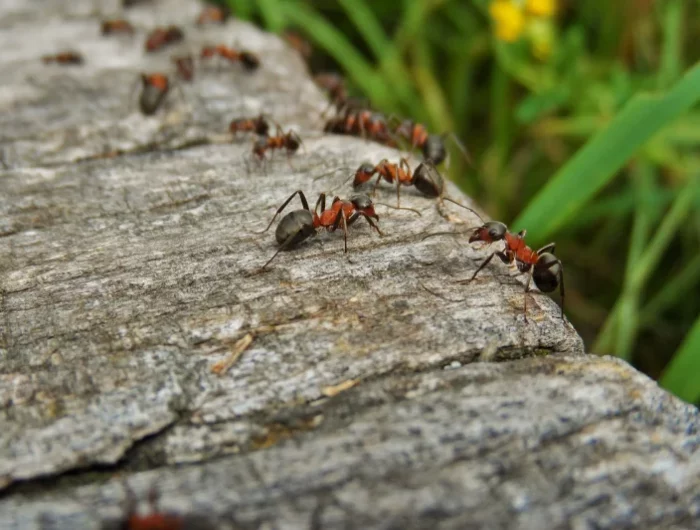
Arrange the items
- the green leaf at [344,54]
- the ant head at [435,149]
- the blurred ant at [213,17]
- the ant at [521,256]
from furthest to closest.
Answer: the green leaf at [344,54], the blurred ant at [213,17], the ant head at [435,149], the ant at [521,256]

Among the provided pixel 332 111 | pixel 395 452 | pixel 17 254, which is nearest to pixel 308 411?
pixel 395 452

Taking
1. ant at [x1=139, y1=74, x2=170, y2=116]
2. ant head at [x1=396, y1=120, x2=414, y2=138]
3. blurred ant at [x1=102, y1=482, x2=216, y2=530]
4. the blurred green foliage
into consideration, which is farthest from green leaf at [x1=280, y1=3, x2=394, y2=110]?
blurred ant at [x1=102, y1=482, x2=216, y2=530]

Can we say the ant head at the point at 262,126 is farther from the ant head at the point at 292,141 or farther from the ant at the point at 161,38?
the ant at the point at 161,38

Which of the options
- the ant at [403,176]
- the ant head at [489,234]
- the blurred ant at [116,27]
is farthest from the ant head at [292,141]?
the blurred ant at [116,27]

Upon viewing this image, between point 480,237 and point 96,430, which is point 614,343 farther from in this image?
point 96,430

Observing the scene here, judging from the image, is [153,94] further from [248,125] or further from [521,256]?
[521,256]

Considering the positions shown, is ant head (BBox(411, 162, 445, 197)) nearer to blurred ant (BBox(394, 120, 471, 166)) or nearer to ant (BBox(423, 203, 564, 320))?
ant (BBox(423, 203, 564, 320))

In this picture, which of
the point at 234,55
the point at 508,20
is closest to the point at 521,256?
the point at 234,55
